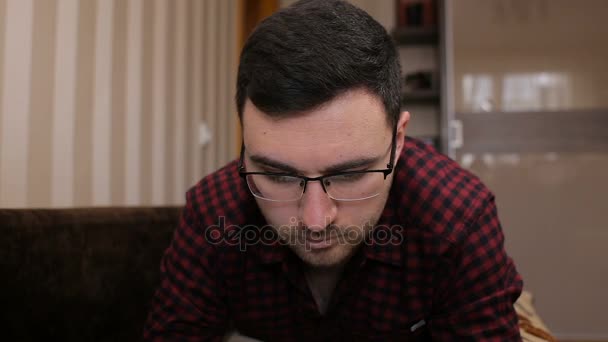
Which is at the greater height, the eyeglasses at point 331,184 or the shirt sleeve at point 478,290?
the eyeglasses at point 331,184

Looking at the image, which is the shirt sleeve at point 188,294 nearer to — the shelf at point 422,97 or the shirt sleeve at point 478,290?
the shirt sleeve at point 478,290

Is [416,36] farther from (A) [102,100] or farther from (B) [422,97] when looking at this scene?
(A) [102,100]

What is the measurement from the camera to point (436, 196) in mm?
1010

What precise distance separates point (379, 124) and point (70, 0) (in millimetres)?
917

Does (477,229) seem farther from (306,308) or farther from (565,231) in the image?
(565,231)

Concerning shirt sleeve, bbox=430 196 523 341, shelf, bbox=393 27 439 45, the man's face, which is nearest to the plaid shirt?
shirt sleeve, bbox=430 196 523 341

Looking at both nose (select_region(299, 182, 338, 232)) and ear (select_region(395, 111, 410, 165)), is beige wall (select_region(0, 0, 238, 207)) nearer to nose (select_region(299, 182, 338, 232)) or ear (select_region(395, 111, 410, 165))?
nose (select_region(299, 182, 338, 232))

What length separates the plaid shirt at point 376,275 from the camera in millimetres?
949

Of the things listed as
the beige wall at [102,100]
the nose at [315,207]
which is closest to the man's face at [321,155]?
the nose at [315,207]

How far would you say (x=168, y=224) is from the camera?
135 centimetres

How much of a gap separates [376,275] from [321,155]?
14.0 inches

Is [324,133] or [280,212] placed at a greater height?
[324,133]

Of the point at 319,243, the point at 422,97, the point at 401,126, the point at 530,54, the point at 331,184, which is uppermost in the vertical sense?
the point at 530,54

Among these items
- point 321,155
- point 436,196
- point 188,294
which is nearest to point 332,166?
point 321,155
